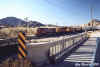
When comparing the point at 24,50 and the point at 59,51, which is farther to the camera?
the point at 59,51

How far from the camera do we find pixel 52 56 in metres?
7.71

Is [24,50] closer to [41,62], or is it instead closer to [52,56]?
[41,62]

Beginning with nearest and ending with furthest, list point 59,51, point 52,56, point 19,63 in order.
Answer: point 19,63 < point 52,56 < point 59,51

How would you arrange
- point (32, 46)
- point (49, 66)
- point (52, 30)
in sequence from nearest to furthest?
point (32, 46) < point (49, 66) < point (52, 30)

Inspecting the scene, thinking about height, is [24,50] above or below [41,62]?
above

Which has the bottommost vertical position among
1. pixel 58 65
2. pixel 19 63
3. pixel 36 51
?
pixel 58 65

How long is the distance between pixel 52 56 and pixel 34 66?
1.48 m

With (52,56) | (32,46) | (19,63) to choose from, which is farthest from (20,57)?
(52,56)

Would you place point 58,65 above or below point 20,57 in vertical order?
below

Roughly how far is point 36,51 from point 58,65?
154 cm

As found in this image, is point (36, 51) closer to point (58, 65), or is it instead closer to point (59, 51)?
point (58, 65)

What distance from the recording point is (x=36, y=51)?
689 centimetres

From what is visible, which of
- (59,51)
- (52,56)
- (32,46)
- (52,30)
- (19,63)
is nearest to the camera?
(19,63)

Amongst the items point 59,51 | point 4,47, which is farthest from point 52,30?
point 59,51
